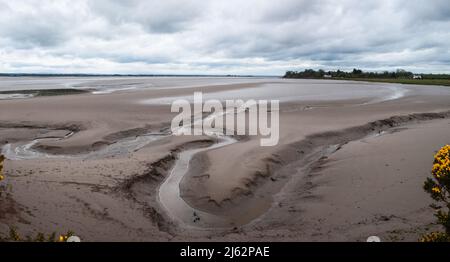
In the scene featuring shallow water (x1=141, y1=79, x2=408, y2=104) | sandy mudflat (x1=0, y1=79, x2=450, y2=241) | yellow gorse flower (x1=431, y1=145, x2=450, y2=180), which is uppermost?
shallow water (x1=141, y1=79, x2=408, y2=104)

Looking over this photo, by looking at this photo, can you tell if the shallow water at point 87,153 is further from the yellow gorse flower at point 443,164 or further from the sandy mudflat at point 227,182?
the yellow gorse flower at point 443,164

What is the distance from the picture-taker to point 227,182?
1012cm

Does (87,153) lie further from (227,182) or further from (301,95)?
(301,95)

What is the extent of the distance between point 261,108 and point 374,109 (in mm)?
7659

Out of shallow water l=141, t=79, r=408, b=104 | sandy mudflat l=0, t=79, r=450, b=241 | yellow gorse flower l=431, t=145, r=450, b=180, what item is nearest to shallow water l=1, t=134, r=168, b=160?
sandy mudflat l=0, t=79, r=450, b=241

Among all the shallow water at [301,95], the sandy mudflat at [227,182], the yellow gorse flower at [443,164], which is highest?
the shallow water at [301,95]

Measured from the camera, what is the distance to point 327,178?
1051 centimetres

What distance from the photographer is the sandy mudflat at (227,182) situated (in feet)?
23.4

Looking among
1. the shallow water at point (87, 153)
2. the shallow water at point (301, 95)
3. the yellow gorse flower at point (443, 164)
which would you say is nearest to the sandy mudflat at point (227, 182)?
the shallow water at point (87, 153)

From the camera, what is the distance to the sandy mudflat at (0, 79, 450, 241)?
23.4 feet

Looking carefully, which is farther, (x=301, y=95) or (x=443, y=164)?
(x=301, y=95)

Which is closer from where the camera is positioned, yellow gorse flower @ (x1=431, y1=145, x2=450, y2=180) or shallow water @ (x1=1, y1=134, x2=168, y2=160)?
yellow gorse flower @ (x1=431, y1=145, x2=450, y2=180)

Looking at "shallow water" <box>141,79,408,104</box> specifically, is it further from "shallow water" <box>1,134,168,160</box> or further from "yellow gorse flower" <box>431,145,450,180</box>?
"yellow gorse flower" <box>431,145,450,180</box>

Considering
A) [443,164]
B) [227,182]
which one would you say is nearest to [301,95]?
[227,182]
